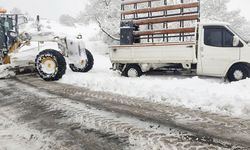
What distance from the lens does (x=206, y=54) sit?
436 inches

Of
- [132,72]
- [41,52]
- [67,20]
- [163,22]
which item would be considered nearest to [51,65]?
[41,52]

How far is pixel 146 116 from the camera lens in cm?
622

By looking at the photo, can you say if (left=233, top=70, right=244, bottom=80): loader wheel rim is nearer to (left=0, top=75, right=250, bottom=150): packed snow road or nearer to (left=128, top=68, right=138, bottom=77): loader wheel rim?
(left=128, top=68, right=138, bottom=77): loader wheel rim

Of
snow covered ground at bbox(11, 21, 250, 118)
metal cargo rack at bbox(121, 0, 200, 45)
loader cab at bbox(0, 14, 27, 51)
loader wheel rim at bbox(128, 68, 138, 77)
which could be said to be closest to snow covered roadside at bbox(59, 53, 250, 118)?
snow covered ground at bbox(11, 21, 250, 118)

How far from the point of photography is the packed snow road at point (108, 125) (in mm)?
4665

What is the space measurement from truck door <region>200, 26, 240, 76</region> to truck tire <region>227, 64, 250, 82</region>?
227 mm

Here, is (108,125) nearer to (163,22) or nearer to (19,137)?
(19,137)

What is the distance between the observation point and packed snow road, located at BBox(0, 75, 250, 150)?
466cm

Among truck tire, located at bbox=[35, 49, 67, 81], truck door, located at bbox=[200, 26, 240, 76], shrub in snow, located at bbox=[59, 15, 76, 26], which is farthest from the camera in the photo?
shrub in snow, located at bbox=[59, 15, 76, 26]

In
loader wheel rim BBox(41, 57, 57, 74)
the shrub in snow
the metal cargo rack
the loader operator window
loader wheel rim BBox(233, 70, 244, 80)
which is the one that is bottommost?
loader wheel rim BBox(233, 70, 244, 80)

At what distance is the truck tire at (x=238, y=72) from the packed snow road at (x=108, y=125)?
4.47 metres

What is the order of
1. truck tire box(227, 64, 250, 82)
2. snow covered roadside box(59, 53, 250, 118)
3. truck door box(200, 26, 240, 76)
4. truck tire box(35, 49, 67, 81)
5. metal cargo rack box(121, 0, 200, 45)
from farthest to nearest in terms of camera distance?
metal cargo rack box(121, 0, 200, 45), truck tire box(35, 49, 67, 81), truck door box(200, 26, 240, 76), truck tire box(227, 64, 250, 82), snow covered roadside box(59, 53, 250, 118)

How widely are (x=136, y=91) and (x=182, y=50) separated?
337 centimetres

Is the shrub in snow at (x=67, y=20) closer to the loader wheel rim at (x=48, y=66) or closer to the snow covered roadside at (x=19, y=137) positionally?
the loader wheel rim at (x=48, y=66)
